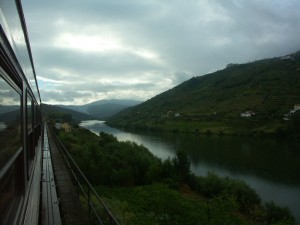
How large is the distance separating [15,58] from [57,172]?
617 cm

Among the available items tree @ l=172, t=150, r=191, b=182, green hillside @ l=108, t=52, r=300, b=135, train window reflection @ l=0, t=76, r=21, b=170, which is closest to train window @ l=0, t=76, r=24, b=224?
train window reflection @ l=0, t=76, r=21, b=170

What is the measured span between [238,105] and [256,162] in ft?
178

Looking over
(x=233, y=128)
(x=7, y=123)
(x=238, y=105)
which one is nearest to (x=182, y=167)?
(x=7, y=123)

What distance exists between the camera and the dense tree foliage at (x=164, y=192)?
68.4 feet

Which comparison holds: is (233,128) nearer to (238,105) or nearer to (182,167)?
(238,105)

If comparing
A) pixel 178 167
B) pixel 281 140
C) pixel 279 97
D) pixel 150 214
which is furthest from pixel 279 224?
pixel 279 97

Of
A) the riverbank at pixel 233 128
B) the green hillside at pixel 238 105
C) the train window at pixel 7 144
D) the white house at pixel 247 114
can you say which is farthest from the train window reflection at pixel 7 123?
the white house at pixel 247 114

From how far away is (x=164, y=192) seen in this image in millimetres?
23594

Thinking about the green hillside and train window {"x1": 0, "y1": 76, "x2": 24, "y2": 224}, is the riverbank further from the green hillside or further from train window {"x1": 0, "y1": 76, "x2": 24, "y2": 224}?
train window {"x1": 0, "y1": 76, "x2": 24, "y2": 224}

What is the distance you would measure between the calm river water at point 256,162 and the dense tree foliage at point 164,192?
94.5 inches

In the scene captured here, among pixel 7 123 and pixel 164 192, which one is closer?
pixel 7 123

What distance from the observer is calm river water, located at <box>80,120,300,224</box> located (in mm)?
26703

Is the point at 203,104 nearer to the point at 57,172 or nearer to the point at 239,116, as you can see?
the point at 239,116

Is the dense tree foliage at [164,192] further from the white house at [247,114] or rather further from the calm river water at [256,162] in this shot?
the white house at [247,114]
